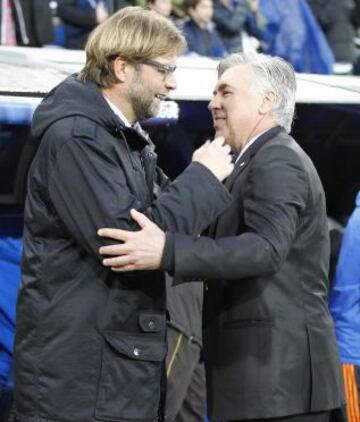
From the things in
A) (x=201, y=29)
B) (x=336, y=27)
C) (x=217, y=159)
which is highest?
(x=217, y=159)

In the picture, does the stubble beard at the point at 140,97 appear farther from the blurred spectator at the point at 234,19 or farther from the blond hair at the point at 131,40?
the blurred spectator at the point at 234,19

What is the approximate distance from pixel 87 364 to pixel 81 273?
26cm

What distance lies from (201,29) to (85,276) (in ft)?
17.8

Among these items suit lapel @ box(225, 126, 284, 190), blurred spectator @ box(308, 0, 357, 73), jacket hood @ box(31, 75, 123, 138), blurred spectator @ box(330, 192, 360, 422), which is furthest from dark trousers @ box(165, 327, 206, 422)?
blurred spectator @ box(308, 0, 357, 73)

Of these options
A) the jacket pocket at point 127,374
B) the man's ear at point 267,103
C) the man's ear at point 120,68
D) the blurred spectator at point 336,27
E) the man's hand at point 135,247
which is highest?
the man's ear at point 120,68

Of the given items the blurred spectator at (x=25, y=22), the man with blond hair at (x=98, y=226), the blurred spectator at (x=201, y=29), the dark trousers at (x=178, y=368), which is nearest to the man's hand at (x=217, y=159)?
the man with blond hair at (x=98, y=226)

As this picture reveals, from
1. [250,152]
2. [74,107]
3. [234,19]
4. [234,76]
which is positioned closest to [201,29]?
[234,19]

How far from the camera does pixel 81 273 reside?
2826mm

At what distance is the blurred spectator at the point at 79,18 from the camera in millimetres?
7438

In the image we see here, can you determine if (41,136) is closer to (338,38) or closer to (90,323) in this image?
(90,323)

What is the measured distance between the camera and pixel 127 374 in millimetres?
2863

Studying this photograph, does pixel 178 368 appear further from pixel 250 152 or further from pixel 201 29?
pixel 201 29

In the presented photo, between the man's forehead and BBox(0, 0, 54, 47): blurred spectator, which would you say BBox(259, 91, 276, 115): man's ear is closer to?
the man's forehead

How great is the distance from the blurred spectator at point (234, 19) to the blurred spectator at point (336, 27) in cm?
87
